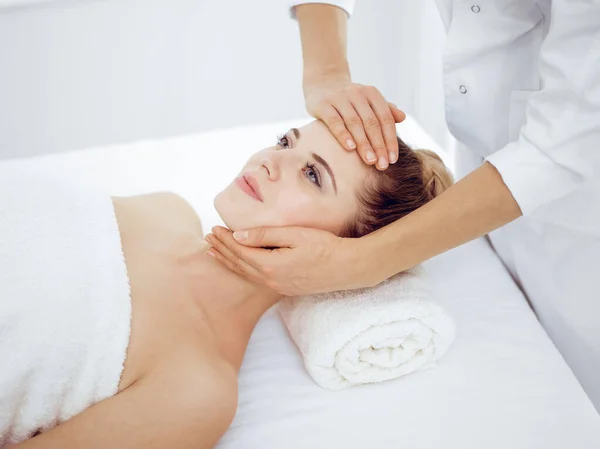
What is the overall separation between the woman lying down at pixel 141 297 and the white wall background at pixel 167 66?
1.20m

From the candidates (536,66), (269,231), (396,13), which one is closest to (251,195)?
(269,231)

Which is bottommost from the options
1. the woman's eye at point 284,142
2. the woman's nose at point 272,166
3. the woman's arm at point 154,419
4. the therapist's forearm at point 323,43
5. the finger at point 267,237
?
the woman's arm at point 154,419

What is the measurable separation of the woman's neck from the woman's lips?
0.66ft

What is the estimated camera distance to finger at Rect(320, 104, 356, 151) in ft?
3.96

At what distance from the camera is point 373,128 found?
1212mm

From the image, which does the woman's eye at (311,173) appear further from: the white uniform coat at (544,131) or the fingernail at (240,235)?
the white uniform coat at (544,131)

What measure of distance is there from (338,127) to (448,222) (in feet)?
1.05

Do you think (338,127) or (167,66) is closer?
(338,127)

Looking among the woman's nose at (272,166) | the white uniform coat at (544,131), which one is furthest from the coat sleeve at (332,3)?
the woman's nose at (272,166)

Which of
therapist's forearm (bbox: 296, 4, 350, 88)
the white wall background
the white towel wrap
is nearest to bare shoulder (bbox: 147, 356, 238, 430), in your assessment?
the white towel wrap

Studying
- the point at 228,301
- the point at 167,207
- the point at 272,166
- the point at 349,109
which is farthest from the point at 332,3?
the point at 228,301

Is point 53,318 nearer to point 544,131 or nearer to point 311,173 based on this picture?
point 311,173

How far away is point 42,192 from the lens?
1.23m

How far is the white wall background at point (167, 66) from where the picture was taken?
2424 mm
